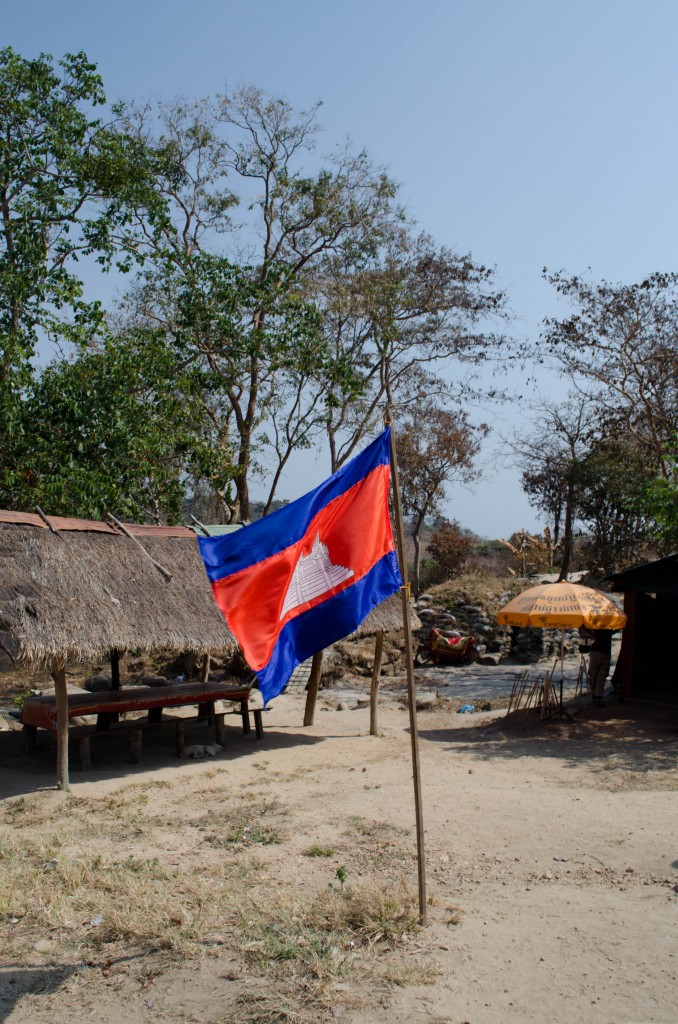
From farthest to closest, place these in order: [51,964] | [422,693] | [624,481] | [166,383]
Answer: [624,481] < [422,693] < [166,383] < [51,964]

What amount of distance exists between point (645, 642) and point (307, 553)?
32.7 ft

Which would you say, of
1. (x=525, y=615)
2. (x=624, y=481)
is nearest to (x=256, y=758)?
(x=525, y=615)

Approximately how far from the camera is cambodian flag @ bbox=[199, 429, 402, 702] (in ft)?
18.5

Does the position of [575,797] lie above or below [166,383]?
below

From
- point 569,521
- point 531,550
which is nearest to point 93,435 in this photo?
point 569,521

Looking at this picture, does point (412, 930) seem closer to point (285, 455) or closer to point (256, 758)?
point (256, 758)

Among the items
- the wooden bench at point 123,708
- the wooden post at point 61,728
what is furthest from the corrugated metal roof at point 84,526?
the wooden bench at point 123,708

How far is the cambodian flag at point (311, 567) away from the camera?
565cm

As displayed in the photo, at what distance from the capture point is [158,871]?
6883 millimetres

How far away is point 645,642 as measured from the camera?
14250mm

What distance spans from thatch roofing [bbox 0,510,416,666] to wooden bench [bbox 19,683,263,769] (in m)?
0.89

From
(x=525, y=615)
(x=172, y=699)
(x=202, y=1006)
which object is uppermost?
(x=525, y=615)

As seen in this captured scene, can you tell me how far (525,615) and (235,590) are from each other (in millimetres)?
7376

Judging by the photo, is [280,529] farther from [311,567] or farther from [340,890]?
[340,890]
